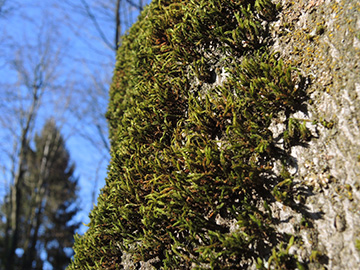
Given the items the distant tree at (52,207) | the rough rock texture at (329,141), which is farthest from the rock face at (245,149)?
the distant tree at (52,207)

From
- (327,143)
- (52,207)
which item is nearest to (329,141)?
(327,143)

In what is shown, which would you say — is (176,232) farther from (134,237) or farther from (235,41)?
(235,41)

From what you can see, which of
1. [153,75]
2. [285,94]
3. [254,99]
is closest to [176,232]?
[254,99]

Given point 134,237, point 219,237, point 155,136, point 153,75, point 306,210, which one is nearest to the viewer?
point 306,210

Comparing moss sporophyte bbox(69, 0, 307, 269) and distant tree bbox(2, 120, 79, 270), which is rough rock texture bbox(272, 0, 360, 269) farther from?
distant tree bbox(2, 120, 79, 270)

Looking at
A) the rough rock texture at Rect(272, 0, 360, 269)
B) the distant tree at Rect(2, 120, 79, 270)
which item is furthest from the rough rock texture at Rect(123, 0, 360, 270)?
the distant tree at Rect(2, 120, 79, 270)

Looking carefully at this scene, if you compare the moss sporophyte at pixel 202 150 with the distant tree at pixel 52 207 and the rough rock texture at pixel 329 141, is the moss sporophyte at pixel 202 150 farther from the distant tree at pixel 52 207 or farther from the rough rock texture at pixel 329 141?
the distant tree at pixel 52 207

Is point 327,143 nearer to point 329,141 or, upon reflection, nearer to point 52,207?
point 329,141
